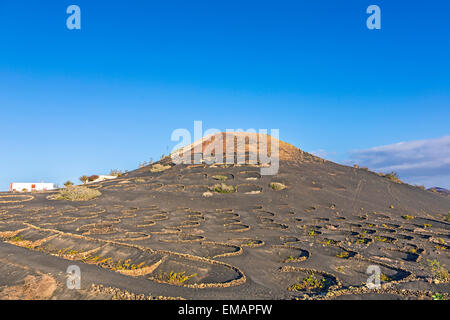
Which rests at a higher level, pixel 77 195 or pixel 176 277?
pixel 77 195

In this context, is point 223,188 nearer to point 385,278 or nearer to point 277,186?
point 277,186

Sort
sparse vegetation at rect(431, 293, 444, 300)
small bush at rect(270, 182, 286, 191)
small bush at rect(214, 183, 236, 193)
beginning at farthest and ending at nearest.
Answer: small bush at rect(270, 182, 286, 191) → small bush at rect(214, 183, 236, 193) → sparse vegetation at rect(431, 293, 444, 300)

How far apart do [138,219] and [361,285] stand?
1455 centimetres

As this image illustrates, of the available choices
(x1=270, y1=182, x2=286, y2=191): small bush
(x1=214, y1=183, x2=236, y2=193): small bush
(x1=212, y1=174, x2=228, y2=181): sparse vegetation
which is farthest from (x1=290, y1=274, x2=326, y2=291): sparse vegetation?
(x1=212, y1=174, x2=228, y2=181): sparse vegetation

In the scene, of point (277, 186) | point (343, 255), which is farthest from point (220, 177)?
point (343, 255)

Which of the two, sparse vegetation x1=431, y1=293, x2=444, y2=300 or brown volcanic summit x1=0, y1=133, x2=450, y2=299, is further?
brown volcanic summit x1=0, y1=133, x2=450, y2=299

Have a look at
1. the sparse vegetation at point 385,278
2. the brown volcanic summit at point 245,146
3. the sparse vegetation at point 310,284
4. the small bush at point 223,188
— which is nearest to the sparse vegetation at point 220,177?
the small bush at point 223,188

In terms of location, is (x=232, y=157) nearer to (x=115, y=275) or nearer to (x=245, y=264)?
(x=245, y=264)

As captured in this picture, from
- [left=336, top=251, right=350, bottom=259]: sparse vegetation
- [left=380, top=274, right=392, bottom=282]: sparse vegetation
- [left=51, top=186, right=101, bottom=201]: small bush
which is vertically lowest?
[left=336, top=251, right=350, bottom=259]: sparse vegetation

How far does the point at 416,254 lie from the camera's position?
14.5 m

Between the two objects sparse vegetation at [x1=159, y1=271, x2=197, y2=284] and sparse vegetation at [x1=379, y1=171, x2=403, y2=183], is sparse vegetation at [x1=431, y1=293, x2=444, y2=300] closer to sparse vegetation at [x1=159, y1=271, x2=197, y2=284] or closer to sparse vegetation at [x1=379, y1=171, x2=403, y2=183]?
sparse vegetation at [x1=159, y1=271, x2=197, y2=284]

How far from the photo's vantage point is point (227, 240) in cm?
1541

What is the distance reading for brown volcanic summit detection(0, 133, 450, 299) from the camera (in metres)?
8.65

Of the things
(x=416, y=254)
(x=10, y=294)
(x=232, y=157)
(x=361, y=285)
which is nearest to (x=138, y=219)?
(x=10, y=294)
